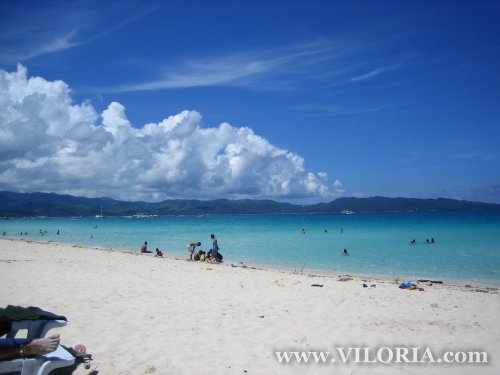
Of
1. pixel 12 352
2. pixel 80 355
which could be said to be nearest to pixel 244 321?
pixel 80 355

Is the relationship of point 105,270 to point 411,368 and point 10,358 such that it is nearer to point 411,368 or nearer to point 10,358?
point 10,358

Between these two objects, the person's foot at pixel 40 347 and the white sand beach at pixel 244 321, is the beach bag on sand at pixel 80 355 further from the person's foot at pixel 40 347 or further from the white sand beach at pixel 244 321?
the person's foot at pixel 40 347

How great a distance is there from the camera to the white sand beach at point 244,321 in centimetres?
619

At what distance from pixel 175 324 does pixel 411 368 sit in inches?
185

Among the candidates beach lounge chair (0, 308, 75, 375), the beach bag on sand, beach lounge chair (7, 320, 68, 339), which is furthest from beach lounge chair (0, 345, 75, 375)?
the beach bag on sand

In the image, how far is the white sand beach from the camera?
6191mm

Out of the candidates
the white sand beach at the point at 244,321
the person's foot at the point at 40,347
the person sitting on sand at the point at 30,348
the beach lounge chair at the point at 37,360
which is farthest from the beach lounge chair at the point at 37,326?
the white sand beach at the point at 244,321

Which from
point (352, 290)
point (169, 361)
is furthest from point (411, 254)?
point (169, 361)

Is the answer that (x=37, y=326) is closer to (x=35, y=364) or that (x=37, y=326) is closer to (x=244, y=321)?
→ (x=35, y=364)

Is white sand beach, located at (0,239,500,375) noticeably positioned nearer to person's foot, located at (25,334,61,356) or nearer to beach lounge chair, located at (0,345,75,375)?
beach lounge chair, located at (0,345,75,375)

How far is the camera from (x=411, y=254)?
2989 cm

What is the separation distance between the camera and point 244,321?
8.47m

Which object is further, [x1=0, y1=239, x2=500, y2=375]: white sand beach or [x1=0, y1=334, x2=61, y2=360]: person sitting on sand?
[x1=0, y1=239, x2=500, y2=375]: white sand beach

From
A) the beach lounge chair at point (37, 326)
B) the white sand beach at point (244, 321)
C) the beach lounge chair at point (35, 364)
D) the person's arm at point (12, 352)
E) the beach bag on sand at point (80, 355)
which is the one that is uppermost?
the beach lounge chair at point (37, 326)
